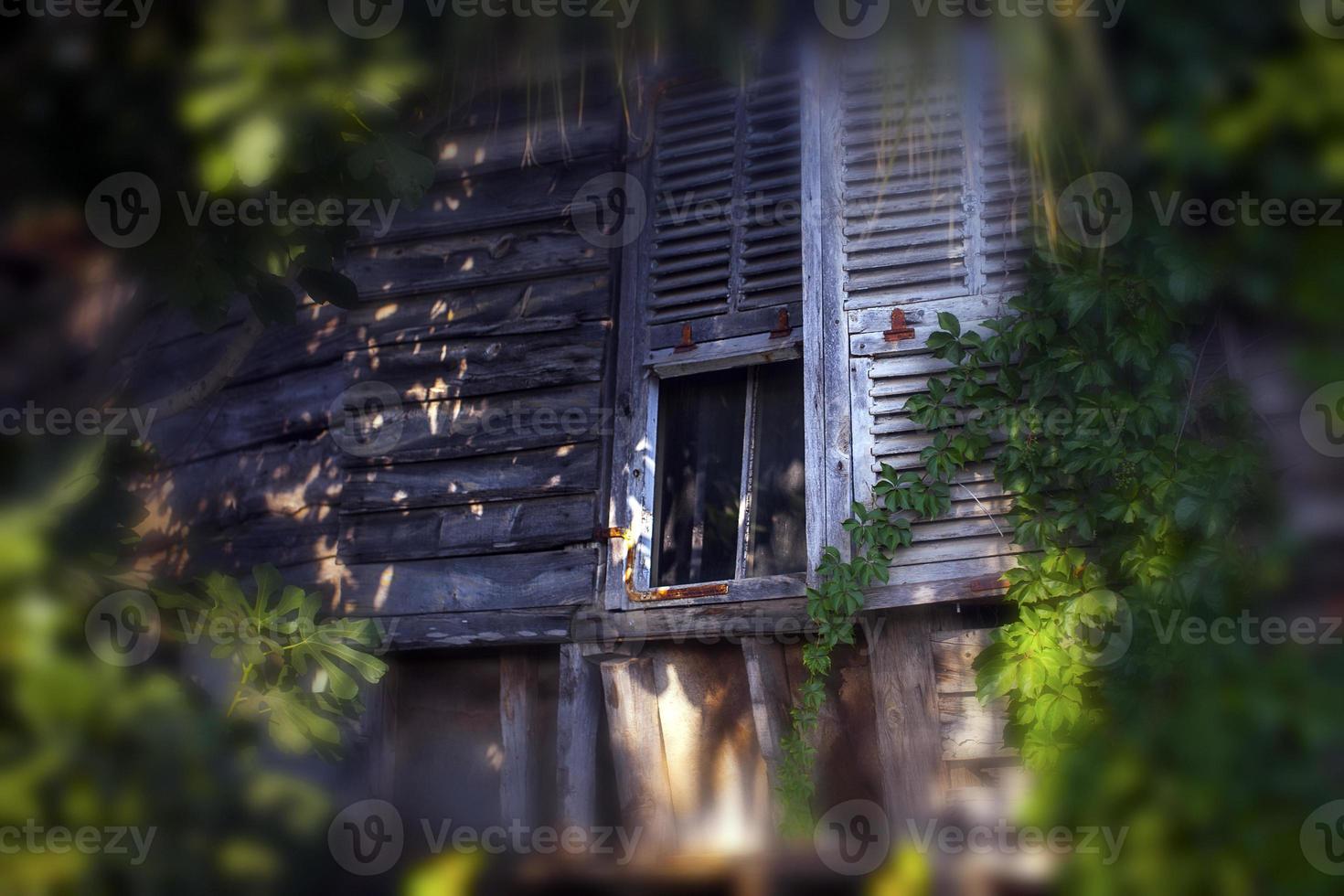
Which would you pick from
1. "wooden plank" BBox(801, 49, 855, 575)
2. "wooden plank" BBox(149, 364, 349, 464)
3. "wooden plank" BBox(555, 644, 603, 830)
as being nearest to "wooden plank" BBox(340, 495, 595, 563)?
"wooden plank" BBox(555, 644, 603, 830)

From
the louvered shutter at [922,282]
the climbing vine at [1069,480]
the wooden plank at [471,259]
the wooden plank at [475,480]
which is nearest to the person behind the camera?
the climbing vine at [1069,480]

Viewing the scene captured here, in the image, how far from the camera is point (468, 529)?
4.96m

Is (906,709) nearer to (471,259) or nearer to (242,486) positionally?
Result: (471,259)

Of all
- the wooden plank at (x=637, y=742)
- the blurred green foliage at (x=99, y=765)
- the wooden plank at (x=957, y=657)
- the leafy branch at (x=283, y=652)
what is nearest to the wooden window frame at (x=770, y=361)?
the wooden plank at (x=637, y=742)

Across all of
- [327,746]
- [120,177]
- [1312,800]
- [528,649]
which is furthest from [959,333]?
[1312,800]

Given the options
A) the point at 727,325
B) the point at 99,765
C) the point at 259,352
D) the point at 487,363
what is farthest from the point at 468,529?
the point at 99,765

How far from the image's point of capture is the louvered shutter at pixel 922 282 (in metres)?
4.10

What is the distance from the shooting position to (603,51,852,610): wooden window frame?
4324 mm

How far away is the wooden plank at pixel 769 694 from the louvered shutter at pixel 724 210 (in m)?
1.28

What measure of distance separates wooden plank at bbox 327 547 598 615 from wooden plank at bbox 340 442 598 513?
0.26 metres

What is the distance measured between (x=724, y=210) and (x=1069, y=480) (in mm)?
1890

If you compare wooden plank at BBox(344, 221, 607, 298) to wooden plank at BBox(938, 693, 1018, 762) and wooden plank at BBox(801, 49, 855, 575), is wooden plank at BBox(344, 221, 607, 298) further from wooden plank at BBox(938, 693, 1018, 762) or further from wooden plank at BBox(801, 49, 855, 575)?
wooden plank at BBox(938, 693, 1018, 762)

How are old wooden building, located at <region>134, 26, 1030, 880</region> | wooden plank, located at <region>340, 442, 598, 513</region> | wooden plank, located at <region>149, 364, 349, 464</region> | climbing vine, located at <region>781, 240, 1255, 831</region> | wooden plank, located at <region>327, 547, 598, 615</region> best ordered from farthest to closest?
wooden plank, located at <region>149, 364, 349, 464</region> < wooden plank, located at <region>340, 442, 598, 513</region> < wooden plank, located at <region>327, 547, 598, 615</region> < old wooden building, located at <region>134, 26, 1030, 880</region> < climbing vine, located at <region>781, 240, 1255, 831</region>

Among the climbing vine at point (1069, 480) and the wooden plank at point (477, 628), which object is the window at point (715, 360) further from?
the climbing vine at point (1069, 480)
